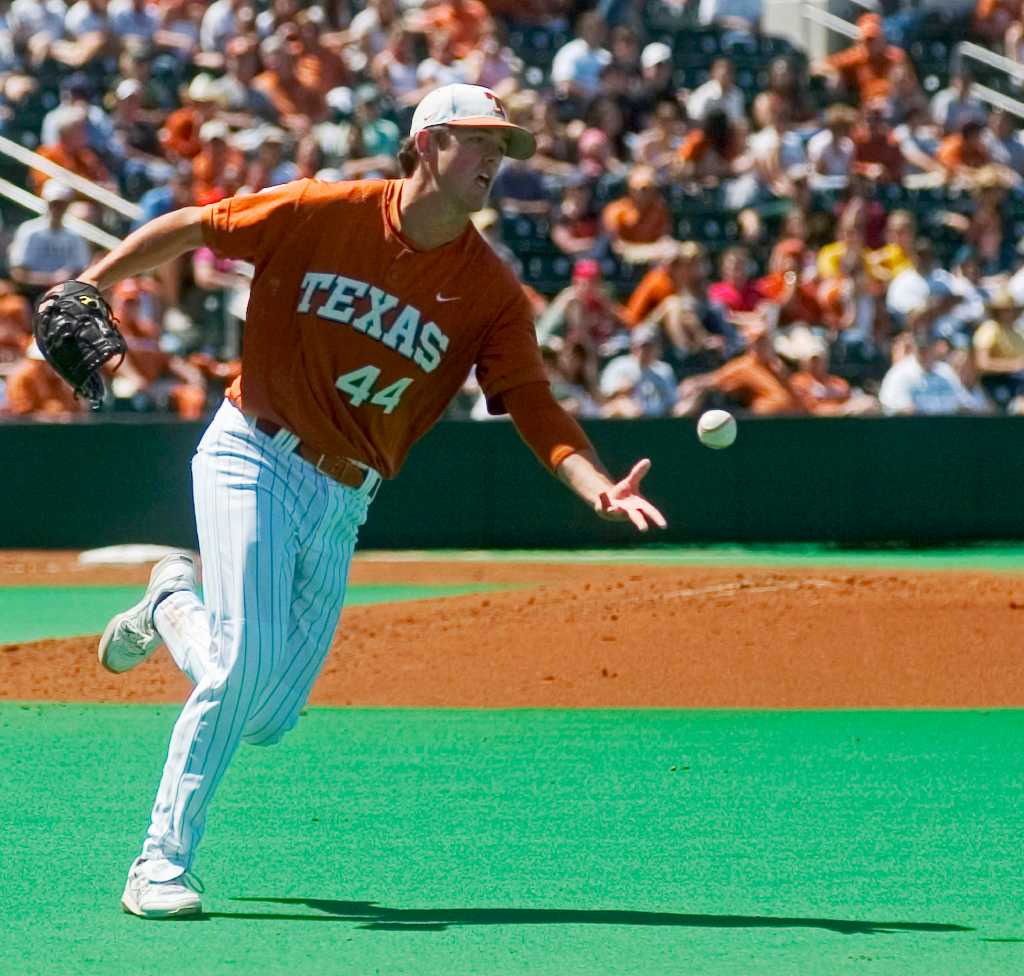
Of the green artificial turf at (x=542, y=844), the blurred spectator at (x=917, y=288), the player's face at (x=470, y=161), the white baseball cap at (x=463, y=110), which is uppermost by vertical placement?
the white baseball cap at (x=463, y=110)

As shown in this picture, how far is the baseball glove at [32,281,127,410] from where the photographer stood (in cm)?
518

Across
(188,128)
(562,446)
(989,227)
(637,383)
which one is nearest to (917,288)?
(989,227)

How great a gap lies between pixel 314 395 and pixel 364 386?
0.13 m

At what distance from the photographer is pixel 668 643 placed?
9898mm

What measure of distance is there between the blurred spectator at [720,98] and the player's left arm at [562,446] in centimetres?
1363

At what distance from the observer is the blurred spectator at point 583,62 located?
61.1ft

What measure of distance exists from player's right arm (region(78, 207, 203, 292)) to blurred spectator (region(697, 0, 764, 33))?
16056mm

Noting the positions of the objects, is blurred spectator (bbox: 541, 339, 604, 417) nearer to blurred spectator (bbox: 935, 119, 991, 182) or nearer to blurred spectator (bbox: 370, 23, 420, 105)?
blurred spectator (bbox: 370, 23, 420, 105)

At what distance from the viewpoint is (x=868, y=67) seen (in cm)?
2052

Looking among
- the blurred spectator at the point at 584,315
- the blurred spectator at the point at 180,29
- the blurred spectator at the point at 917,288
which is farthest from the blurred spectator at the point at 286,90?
the blurred spectator at the point at 917,288

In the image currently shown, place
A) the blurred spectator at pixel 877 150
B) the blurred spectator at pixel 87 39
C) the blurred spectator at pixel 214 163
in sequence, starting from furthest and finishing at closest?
the blurred spectator at pixel 877 150, the blurred spectator at pixel 87 39, the blurred spectator at pixel 214 163

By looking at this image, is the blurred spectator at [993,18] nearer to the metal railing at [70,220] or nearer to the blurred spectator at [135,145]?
the blurred spectator at [135,145]

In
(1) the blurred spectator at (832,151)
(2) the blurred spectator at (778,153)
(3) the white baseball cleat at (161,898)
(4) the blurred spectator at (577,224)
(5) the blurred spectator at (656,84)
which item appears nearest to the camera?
(3) the white baseball cleat at (161,898)

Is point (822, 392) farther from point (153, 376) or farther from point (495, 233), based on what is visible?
point (153, 376)
